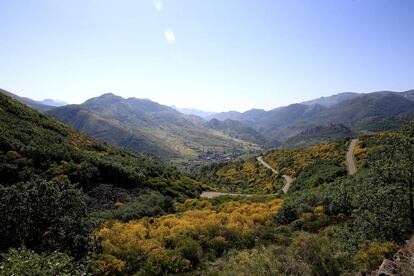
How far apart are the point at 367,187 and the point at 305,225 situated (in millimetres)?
6142

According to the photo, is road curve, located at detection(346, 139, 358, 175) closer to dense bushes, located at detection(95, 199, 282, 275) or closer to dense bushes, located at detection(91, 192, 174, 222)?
dense bushes, located at detection(91, 192, 174, 222)

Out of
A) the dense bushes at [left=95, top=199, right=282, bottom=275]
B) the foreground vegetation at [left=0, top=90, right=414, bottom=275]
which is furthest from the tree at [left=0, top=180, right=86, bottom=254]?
the dense bushes at [left=95, top=199, right=282, bottom=275]

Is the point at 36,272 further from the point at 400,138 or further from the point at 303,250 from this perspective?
the point at 400,138

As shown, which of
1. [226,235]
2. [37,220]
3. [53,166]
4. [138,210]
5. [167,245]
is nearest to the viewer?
[37,220]

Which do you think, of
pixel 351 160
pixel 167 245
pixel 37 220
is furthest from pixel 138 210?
pixel 351 160

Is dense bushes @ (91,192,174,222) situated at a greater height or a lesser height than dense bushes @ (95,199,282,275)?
lesser

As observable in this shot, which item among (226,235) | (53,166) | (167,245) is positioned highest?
(226,235)

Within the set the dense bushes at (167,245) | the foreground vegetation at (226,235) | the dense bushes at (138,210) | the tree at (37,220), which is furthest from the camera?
the dense bushes at (138,210)

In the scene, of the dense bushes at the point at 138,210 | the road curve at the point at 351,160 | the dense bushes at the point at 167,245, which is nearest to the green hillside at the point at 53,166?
the dense bushes at the point at 138,210

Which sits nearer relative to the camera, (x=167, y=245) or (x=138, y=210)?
(x=167, y=245)

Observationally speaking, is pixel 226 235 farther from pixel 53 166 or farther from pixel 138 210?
pixel 53 166

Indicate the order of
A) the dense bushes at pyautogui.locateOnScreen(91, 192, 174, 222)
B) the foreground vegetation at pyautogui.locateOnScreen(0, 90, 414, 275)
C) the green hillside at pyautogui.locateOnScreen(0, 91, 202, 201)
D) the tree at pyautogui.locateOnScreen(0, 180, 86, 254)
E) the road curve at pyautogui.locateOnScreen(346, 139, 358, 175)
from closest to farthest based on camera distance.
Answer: the foreground vegetation at pyautogui.locateOnScreen(0, 90, 414, 275) → the tree at pyautogui.locateOnScreen(0, 180, 86, 254) → the dense bushes at pyautogui.locateOnScreen(91, 192, 174, 222) → the green hillside at pyautogui.locateOnScreen(0, 91, 202, 201) → the road curve at pyautogui.locateOnScreen(346, 139, 358, 175)

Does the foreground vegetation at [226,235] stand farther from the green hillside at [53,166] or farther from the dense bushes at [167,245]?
the green hillside at [53,166]

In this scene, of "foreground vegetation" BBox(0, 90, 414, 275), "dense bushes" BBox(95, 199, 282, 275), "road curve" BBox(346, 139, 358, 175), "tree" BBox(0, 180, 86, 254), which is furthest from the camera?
"road curve" BBox(346, 139, 358, 175)
